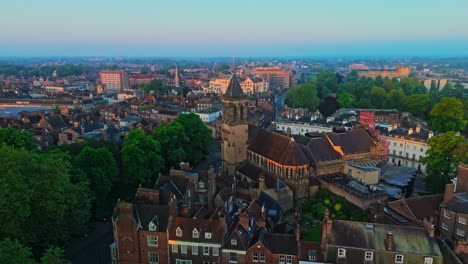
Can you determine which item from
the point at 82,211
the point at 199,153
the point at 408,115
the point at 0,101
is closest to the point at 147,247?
the point at 82,211

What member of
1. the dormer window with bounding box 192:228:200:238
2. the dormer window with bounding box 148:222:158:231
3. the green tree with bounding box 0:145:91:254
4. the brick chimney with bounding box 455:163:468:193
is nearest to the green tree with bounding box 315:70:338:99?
the brick chimney with bounding box 455:163:468:193

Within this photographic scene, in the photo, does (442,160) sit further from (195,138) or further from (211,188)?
(195,138)

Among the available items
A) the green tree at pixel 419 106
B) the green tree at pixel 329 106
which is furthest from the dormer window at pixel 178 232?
the green tree at pixel 419 106

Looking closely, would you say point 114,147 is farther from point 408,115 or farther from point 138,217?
point 408,115

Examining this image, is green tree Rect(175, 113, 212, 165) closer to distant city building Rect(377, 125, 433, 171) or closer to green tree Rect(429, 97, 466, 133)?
distant city building Rect(377, 125, 433, 171)

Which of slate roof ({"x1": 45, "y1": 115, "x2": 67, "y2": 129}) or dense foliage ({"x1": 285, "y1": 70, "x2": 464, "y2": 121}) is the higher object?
dense foliage ({"x1": 285, "y1": 70, "x2": 464, "y2": 121})

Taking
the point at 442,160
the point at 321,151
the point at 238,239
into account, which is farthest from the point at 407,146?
the point at 238,239
